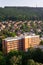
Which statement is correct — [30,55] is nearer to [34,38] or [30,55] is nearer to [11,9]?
[34,38]

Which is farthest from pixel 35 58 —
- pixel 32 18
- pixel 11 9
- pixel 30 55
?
pixel 11 9

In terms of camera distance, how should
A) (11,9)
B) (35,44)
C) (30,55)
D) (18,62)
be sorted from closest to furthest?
1. (18,62)
2. (30,55)
3. (35,44)
4. (11,9)

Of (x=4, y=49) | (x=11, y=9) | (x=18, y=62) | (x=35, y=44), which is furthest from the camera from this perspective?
(x=11, y=9)

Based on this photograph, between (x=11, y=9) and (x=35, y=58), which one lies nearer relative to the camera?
(x=35, y=58)

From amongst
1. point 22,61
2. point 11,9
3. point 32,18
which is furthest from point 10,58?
point 11,9

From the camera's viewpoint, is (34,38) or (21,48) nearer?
(21,48)

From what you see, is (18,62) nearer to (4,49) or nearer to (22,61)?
(22,61)

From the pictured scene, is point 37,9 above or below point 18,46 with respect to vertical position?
above

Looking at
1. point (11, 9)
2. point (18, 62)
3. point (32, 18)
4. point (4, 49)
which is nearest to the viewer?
point (18, 62)

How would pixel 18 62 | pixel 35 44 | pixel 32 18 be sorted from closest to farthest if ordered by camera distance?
pixel 18 62
pixel 35 44
pixel 32 18
